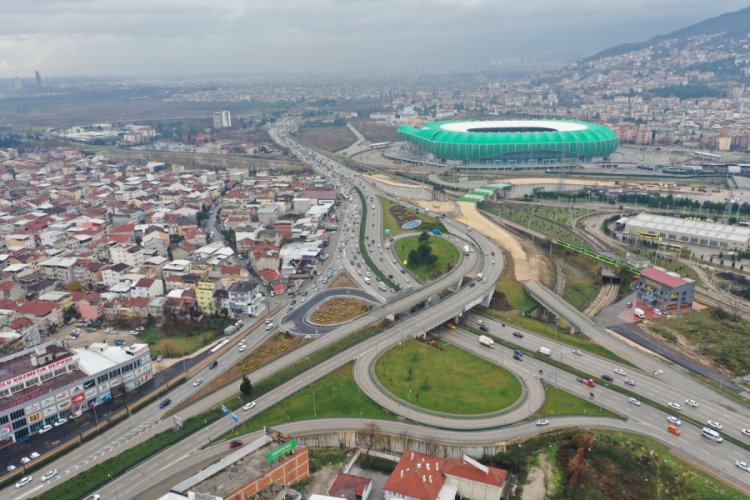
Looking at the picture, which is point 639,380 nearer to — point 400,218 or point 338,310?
point 338,310

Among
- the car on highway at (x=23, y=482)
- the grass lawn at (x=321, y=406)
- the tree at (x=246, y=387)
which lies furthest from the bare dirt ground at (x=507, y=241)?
the car on highway at (x=23, y=482)

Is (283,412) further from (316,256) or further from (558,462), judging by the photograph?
(316,256)

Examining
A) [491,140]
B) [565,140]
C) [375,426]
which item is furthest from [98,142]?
[375,426]

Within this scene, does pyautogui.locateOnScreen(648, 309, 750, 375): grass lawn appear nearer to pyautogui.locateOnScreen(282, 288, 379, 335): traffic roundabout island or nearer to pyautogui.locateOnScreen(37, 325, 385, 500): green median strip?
pyautogui.locateOnScreen(282, 288, 379, 335): traffic roundabout island

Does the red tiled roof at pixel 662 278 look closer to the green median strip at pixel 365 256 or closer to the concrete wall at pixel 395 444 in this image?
the green median strip at pixel 365 256

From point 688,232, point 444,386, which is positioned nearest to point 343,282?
point 444,386

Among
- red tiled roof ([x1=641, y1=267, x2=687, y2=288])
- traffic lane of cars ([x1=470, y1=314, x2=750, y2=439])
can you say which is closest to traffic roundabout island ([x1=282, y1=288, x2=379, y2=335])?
traffic lane of cars ([x1=470, y1=314, x2=750, y2=439])
